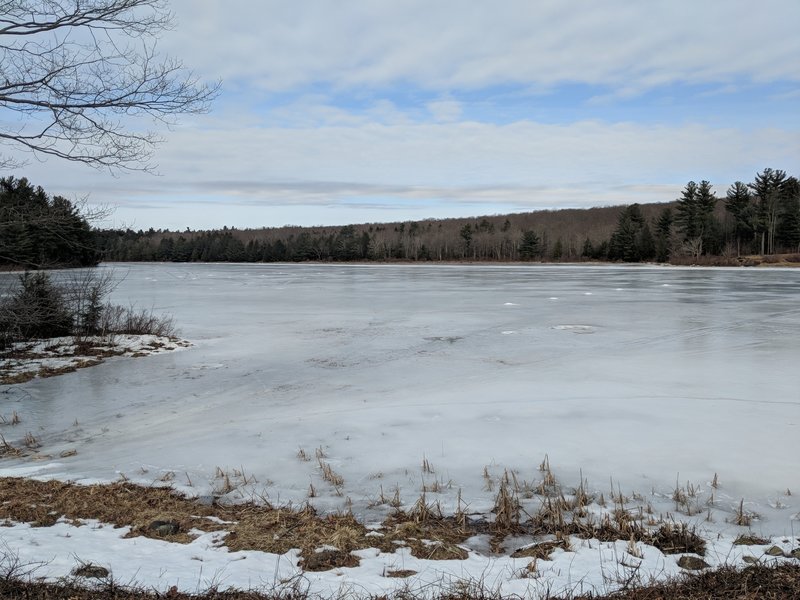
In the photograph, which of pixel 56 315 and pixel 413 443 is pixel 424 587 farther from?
pixel 56 315

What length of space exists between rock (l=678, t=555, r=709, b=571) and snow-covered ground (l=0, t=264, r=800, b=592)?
128mm

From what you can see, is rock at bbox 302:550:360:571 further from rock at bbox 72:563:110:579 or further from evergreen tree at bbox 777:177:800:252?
evergreen tree at bbox 777:177:800:252

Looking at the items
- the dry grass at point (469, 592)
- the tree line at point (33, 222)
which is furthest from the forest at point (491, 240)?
the dry grass at point (469, 592)

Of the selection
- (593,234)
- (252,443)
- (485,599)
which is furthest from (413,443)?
(593,234)

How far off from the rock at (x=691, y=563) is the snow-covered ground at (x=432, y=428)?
0.13 metres

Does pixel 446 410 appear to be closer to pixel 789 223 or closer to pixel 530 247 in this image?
pixel 789 223

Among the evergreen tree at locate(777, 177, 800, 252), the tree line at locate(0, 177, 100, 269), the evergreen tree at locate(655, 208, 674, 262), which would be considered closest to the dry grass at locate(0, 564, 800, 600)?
the tree line at locate(0, 177, 100, 269)

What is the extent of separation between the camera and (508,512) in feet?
15.1

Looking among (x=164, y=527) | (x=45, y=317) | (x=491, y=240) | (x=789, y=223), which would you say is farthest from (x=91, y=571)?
(x=491, y=240)

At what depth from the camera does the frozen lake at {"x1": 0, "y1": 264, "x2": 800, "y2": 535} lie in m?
5.62

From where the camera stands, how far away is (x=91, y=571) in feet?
11.4

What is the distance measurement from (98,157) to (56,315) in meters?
7.80

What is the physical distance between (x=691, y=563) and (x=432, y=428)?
12.1 feet

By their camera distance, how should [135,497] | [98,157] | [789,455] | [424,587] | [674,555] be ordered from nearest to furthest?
[424,587] → [674,555] → [135,497] → [789,455] → [98,157]
